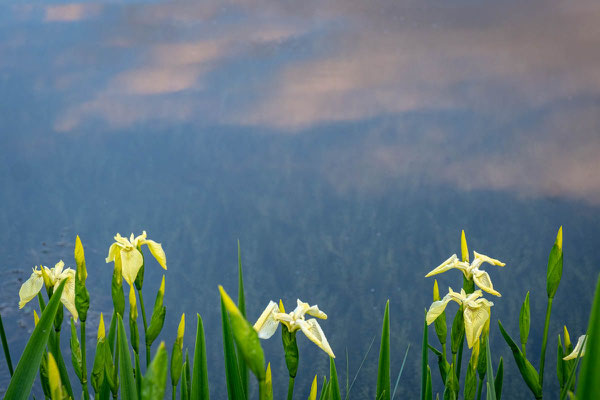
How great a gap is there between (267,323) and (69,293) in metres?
0.19

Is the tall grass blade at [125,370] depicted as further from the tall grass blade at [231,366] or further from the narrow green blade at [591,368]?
the narrow green blade at [591,368]

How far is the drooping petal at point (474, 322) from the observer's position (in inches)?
15.3

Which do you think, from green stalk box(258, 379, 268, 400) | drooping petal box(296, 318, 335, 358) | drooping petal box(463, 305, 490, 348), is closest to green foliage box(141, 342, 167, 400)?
green stalk box(258, 379, 268, 400)

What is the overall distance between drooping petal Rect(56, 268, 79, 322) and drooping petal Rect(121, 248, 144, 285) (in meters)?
0.05

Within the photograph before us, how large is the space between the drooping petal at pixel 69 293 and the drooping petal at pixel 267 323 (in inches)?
6.8

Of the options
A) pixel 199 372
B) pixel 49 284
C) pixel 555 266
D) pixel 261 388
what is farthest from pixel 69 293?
pixel 555 266

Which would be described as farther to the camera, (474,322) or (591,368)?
(474,322)

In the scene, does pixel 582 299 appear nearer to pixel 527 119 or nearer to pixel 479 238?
pixel 479 238

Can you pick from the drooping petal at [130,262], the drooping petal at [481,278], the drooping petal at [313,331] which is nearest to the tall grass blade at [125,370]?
the drooping petal at [130,262]

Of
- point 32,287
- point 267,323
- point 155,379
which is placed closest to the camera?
point 155,379

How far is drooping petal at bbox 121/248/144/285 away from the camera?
421 mm

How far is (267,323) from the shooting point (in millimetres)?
341

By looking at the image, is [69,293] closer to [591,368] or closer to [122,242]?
[122,242]

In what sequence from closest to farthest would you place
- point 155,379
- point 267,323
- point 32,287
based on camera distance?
point 155,379 < point 267,323 < point 32,287
